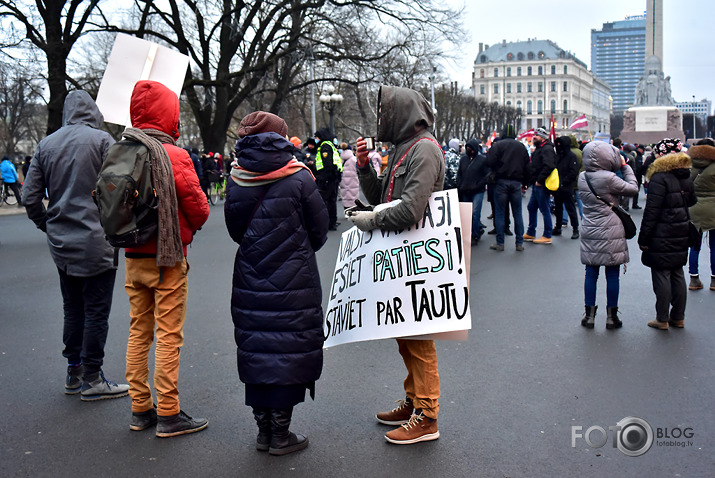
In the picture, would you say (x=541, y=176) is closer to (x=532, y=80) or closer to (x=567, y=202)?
(x=567, y=202)

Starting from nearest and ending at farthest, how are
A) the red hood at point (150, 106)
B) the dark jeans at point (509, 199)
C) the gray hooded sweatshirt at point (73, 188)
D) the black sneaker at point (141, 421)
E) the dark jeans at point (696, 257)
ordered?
1. the red hood at point (150, 106)
2. the black sneaker at point (141, 421)
3. the gray hooded sweatshirt at point (73, 188)
4. the dark jeans at point (696, 257)
5. the dark jeans at point (509, 199)

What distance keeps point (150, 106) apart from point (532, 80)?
15000 cm

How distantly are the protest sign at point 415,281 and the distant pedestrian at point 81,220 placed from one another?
180 centimetres

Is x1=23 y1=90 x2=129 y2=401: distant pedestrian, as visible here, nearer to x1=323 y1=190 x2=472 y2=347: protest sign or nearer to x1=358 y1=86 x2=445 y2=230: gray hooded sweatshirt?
x1=323 y1=190 x2=472 y2=347: protest sign

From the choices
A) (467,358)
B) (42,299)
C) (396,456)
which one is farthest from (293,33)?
(396,456)

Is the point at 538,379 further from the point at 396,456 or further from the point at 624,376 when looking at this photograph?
the point at 396,456

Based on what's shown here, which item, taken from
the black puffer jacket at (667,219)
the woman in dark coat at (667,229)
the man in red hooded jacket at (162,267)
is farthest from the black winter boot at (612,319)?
the man in red hooded jacket at (162,267)

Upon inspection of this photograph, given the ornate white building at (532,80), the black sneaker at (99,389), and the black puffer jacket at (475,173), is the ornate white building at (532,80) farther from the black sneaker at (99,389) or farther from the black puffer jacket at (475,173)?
the black sneaker at (99,389)

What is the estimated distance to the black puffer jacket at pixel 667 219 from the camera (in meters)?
6.28

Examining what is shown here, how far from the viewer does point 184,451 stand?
3.97 m

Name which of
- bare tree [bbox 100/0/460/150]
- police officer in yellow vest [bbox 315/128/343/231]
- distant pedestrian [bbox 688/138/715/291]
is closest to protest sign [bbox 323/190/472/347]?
distant pedestrian [bbox 688/138/715/291]

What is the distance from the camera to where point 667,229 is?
629 centimetres

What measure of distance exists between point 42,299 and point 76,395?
12.2ft

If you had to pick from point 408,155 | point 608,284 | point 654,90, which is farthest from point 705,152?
point 654,90
